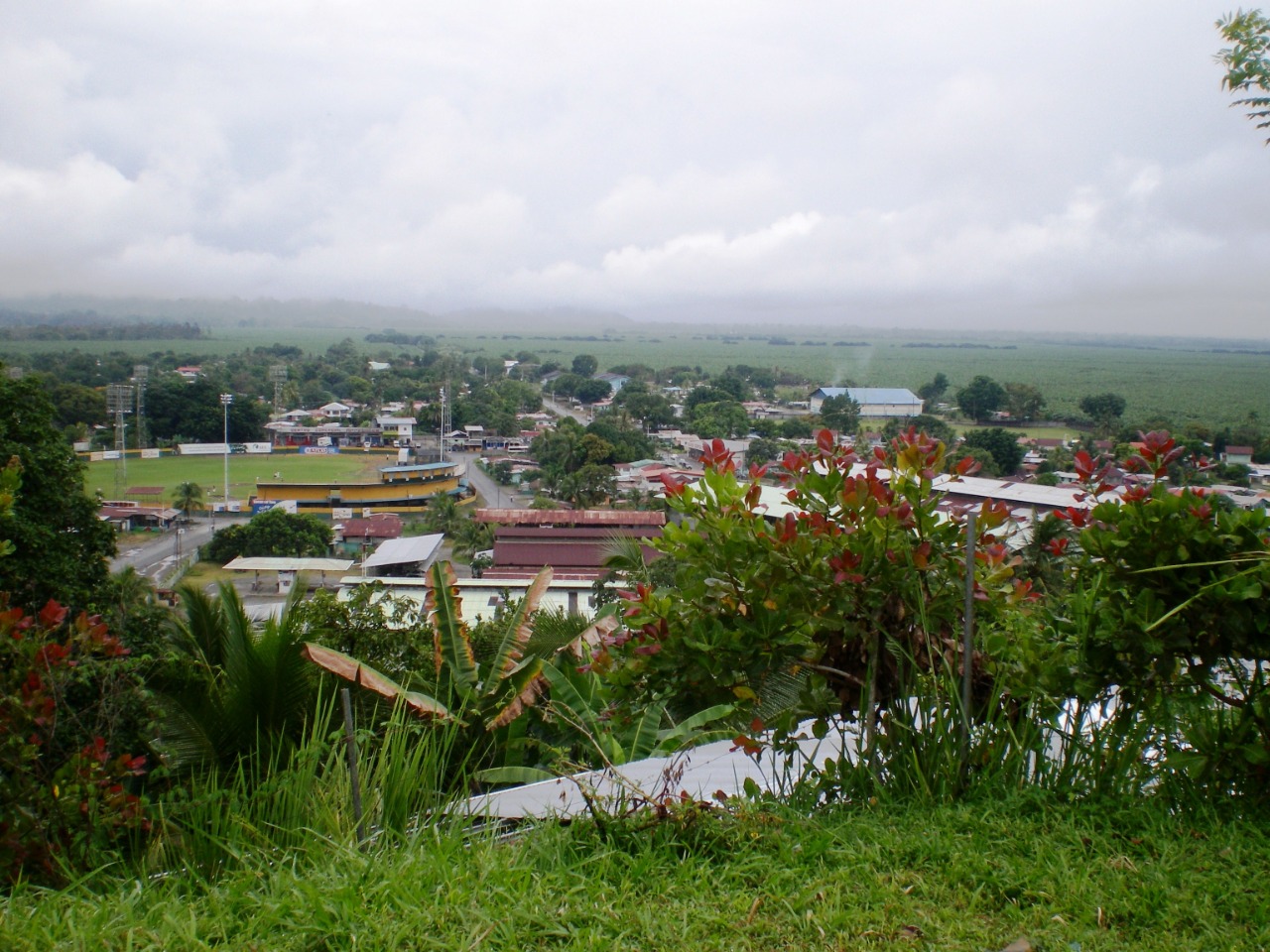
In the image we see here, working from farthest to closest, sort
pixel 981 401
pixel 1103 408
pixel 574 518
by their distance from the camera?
pixel 981 401 < pixel 574 518 < pixel 1103 408

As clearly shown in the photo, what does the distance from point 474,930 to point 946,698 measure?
1362 millimetres


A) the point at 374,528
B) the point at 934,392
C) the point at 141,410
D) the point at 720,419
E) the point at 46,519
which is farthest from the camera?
the point at 720,419

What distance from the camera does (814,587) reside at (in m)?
2.38

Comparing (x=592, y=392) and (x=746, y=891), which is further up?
(x=746, y=891)

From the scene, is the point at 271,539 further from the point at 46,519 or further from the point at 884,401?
the point at 884,401

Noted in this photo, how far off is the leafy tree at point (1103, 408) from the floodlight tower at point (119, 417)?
76.7 feet

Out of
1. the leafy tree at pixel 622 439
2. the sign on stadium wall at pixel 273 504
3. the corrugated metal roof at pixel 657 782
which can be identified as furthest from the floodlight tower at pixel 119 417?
the corrugated metal roof at pixel 657 782

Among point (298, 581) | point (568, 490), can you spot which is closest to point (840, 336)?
point (568, 490)

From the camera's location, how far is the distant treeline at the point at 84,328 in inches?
1852

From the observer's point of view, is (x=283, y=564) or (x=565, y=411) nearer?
(x=283, y=564)

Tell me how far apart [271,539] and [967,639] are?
19.9 meters

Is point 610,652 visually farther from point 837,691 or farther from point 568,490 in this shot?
point 568,490

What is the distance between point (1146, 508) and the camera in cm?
215

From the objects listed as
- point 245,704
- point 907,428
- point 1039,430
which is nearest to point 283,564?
point 245,704
